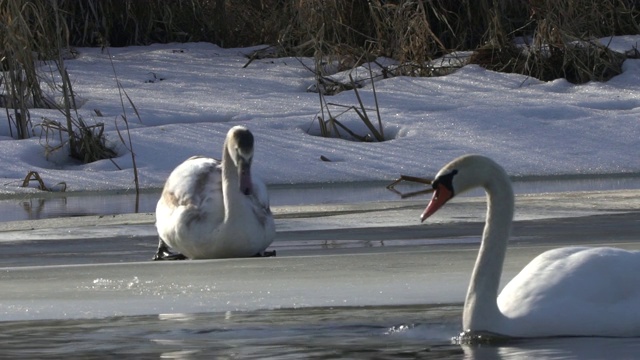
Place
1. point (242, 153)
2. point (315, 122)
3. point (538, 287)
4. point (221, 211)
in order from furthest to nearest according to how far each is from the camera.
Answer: point (315, 122), point (221, 211), point (242, 153), point (538, 287)

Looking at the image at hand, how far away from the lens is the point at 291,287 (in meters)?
6.68

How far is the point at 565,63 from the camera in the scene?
54.9 feet

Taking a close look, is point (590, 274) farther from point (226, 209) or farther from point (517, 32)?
point (517, 32)

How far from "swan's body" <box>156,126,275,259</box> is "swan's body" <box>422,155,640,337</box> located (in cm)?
276

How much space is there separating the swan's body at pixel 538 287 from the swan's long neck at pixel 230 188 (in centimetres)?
309

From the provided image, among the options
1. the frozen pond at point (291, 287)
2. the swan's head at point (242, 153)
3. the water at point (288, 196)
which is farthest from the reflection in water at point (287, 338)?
the water at point (288, 196)

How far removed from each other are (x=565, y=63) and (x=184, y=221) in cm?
893

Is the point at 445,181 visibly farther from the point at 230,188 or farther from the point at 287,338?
the point at 230,188

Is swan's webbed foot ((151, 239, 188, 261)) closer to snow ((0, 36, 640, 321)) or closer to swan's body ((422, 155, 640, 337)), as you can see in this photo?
snow ((0, 36, 640, 321))

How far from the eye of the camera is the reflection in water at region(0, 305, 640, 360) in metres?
5.16

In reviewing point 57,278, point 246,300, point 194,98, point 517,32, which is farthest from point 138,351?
point 517,32

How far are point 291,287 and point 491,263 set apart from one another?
142 centimetres

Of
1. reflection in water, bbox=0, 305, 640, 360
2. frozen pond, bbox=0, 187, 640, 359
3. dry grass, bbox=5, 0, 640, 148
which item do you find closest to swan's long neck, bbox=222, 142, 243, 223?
frozen pond, bbox=0, 187, 640, 359

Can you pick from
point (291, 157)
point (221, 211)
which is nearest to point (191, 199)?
point (221, 211)
